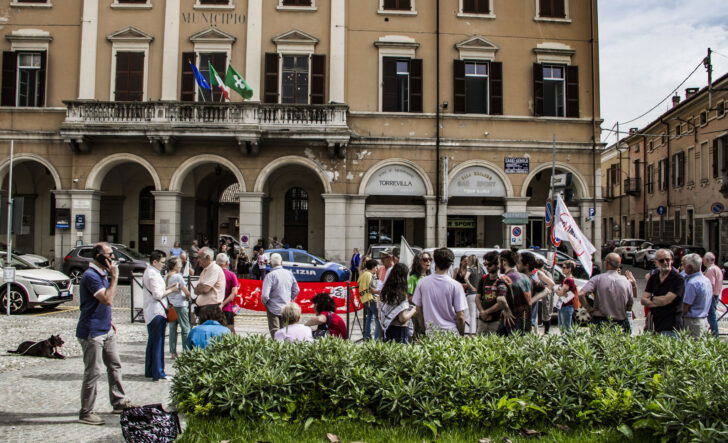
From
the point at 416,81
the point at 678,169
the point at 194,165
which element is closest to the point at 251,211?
the point at 194,165

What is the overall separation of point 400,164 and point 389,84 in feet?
11.2

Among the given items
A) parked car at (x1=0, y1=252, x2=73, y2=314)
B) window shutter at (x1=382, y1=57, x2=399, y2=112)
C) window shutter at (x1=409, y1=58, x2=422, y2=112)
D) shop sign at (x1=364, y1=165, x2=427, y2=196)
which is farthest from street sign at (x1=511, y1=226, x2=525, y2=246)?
parked car at (x1=0, y1=252, x2=73, y2=314)

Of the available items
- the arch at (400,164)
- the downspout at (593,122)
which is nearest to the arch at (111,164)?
the arch at (400,164)

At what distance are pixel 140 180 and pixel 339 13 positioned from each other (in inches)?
470

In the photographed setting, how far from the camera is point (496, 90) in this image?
85.0 ft

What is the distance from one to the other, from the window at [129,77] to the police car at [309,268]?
8944mm

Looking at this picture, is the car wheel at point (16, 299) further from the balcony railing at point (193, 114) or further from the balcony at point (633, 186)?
the balcony at point (633, 186)

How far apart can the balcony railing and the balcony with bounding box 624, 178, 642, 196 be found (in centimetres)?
3505

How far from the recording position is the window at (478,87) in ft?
84.6

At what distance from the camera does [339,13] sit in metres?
25.7

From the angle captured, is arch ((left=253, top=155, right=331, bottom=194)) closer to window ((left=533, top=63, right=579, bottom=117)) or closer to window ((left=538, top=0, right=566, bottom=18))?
window ((left=533, top=63, right=579, bottom=117))

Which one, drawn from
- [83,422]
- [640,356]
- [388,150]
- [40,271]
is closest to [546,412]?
[640,356]

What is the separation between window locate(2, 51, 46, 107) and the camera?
25406mm

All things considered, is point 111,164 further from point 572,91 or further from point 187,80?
point 572,91
